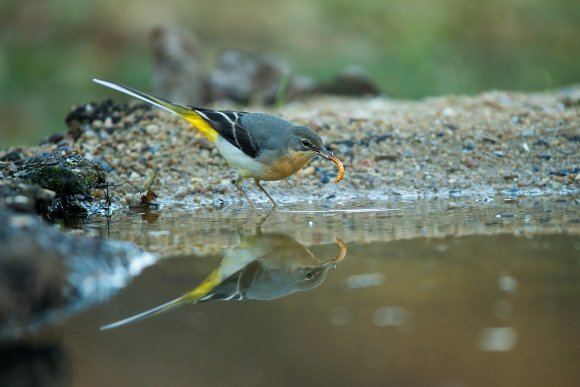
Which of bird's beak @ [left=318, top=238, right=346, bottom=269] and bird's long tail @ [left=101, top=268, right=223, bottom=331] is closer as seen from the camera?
bird's long tail @ [left=101, top=268, right=223, bottom=331]

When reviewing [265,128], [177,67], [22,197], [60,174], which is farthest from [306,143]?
[177,67]

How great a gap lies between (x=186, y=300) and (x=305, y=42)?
12154mm

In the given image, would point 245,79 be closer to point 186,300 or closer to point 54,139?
point 54,139

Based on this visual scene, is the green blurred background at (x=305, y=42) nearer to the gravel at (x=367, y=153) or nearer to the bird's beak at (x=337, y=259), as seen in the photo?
the gravel at (x=367, y=153)

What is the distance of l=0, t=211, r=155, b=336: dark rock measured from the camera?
13.8 ft

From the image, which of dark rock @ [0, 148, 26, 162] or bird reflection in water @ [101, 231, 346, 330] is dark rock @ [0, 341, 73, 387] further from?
dark rock @ [0, 148, 26, 162]

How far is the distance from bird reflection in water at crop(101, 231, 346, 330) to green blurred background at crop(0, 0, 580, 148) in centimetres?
902

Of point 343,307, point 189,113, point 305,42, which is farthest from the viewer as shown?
point 305,42

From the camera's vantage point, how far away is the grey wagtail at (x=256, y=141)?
7617mm

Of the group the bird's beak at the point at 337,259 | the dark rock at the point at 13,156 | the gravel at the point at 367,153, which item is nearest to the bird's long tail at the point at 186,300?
the bird's beak at the point at 337,259

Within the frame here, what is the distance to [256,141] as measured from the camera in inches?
305

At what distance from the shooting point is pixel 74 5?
56.0ft

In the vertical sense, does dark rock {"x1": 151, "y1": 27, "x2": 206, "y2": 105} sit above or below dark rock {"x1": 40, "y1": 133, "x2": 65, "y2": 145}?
above

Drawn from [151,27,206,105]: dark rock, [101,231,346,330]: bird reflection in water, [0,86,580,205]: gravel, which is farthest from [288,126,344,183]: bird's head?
[151,27,206,105]: dark rock
